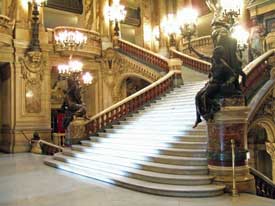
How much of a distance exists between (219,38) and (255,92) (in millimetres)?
3123

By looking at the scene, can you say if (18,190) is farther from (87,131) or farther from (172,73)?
(172,73)

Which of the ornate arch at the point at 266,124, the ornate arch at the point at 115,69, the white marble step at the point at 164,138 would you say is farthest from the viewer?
the ornate arch at the point at 115,69

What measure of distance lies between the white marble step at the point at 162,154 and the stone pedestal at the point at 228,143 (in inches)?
15.5

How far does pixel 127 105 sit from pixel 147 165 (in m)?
4.22

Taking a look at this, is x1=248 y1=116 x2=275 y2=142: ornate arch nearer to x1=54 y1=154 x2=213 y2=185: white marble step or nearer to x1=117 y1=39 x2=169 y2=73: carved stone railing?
x1=54 y1=154 x2=213 y2=185: white marble step

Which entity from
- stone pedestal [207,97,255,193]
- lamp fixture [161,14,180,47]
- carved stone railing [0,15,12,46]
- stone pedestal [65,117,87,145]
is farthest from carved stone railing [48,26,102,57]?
stone pedestal [207,97,255,193]

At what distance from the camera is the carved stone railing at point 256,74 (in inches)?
317

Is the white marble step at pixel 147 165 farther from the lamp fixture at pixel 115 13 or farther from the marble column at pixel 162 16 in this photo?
the marble column at pixel 162 16

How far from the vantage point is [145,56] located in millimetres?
13172

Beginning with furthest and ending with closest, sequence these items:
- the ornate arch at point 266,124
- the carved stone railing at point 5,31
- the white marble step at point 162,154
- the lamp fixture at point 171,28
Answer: the lamp fixture at point 171,28
the carved stone railing at point 5,31
the ornate arch at point 266,124
the white marble step at point 162,154

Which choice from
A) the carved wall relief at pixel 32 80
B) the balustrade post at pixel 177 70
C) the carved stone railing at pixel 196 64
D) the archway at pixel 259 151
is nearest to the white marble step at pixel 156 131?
the balustrade post at pixel 177 70

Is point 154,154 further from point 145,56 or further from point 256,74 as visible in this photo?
point 145,56

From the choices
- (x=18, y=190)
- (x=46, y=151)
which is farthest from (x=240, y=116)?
(x=46, y=151)

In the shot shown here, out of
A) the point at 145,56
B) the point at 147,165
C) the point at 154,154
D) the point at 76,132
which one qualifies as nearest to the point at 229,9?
the point at 154,154
